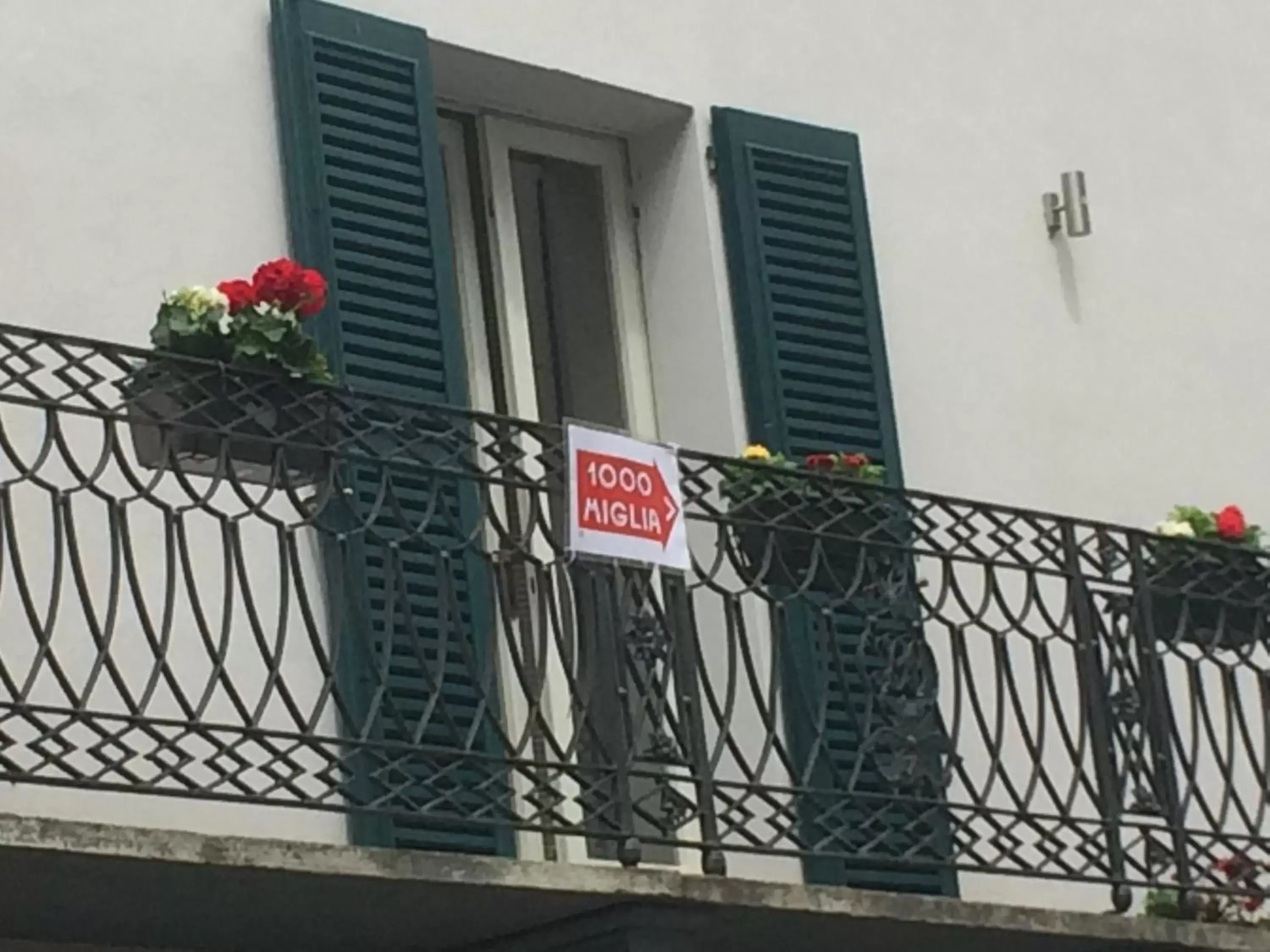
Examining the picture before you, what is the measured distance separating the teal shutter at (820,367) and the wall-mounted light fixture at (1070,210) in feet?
2.82

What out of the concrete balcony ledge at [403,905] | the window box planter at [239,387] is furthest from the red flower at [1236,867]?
the window box planter at [239,387]

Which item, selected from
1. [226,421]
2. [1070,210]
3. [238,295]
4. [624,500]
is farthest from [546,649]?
[1070,210]

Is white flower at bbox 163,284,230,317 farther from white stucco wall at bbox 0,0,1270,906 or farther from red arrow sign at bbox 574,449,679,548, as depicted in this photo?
red arrow sign at bbox 574,449,679,548

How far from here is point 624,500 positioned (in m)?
8.16

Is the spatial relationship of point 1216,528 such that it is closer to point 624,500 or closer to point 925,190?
point 925,190

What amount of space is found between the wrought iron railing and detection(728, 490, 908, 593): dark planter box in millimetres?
13

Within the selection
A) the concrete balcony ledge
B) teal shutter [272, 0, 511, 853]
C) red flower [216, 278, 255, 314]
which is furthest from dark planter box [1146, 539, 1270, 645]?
red flower [216, 278, 255, 314]

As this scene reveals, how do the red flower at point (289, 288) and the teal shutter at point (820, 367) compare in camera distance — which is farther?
the teal shutter at point (820, 367)

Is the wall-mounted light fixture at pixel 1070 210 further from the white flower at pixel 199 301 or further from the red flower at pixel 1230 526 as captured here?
the white flower at pixel 199 301

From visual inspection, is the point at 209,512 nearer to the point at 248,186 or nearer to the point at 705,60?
the point at 248,186

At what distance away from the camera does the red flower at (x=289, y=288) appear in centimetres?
782

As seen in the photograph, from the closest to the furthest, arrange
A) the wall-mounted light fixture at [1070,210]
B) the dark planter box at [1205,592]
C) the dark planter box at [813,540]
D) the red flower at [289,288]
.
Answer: the red flower at [289,288], the dark planter box at [813,540], the dark planter box at [1205,592], the wall-mounted light fixture at [1070,210]

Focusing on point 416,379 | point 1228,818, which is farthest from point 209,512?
point 1228,818

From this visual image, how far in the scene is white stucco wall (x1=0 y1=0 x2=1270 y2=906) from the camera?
28.6 feet
